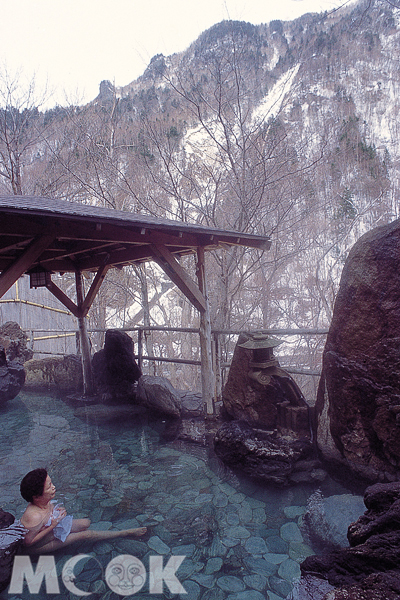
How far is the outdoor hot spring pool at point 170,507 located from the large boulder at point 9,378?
2.22 metres

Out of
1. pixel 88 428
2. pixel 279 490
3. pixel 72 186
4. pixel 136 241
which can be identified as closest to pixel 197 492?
pixel 279 490

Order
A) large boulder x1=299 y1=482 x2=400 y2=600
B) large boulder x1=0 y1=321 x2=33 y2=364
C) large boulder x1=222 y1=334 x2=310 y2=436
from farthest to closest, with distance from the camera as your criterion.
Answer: large boulder x1=0 y1=321 x2=33 y2=364
large boulder x1=222 y1=334 x2=310 y2=436
large boulder x1=299 y1=482 x2=400 y2=600

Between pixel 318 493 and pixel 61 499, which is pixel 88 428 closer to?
pixel 61 499

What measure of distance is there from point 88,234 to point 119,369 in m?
3.50

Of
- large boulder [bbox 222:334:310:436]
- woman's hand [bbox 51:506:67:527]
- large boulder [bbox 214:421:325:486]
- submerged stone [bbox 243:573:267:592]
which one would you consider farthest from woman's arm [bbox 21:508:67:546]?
large boulder [bbox 222:334:310:436]

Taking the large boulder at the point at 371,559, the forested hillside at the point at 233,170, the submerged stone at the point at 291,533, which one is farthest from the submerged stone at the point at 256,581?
the forested hillside at the point at 233,170

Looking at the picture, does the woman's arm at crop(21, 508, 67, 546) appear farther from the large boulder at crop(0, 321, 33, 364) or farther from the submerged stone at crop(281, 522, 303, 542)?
the large boulder at crop(0, 321, 33, 364)

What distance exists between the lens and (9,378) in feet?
26.8

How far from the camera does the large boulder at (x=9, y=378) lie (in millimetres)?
7979

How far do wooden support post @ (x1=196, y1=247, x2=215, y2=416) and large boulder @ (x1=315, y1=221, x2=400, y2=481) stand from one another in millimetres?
2500

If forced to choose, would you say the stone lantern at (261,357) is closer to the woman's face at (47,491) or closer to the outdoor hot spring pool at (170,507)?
the outdoor hot spring pool at (170,507)

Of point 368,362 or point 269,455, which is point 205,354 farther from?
point 368,362

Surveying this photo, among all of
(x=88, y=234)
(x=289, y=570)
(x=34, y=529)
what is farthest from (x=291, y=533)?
(x=88, y=234)

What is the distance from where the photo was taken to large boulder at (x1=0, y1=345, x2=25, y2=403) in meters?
7.98
